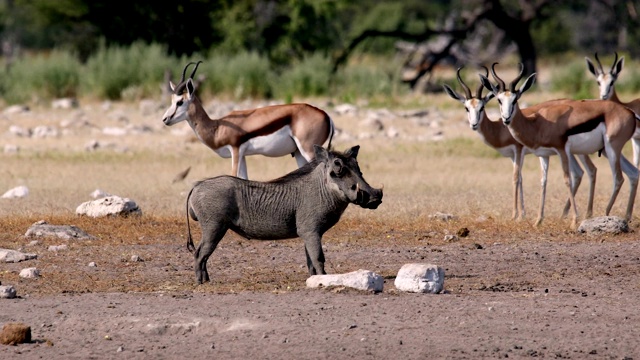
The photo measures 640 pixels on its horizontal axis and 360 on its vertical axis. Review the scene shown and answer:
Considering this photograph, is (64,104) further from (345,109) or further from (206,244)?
(206,244)

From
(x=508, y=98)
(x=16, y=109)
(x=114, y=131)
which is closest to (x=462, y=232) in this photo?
(x=508, y=98)

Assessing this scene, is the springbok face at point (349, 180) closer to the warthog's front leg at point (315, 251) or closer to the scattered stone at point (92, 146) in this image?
the warthog's front leg at point (315, 251)

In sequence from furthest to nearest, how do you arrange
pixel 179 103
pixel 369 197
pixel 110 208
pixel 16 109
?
pixel 16 109 → pixel 179 103 → pixel 110 208 → pixel 369 197

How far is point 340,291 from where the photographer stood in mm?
8289

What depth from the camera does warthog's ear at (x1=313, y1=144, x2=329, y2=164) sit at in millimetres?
8758

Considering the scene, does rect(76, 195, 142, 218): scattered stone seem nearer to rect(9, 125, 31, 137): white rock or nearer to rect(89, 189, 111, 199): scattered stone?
rect(89, 189, 111, 199): scattered stone

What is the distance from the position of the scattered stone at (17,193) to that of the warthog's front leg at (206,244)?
671cm

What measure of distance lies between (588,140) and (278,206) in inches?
204

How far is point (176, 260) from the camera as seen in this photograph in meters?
10.1

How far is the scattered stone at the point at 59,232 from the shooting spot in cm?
1116

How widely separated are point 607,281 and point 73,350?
420 centimetres

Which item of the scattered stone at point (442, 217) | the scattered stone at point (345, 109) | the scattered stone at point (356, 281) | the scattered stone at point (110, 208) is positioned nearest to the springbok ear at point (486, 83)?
the scattered stone at point (442, 217)

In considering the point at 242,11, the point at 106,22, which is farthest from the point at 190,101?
the point at 242,11

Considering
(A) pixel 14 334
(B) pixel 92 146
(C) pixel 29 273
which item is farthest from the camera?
(B) pixel 92 146
